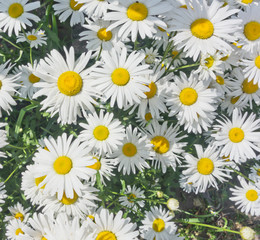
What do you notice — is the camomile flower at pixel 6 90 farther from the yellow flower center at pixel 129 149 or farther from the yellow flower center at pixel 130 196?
the yellow flower center at pixel 130 196

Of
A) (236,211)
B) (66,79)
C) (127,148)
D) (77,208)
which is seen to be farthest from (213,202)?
(66,79)

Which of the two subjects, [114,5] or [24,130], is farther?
[24,130]

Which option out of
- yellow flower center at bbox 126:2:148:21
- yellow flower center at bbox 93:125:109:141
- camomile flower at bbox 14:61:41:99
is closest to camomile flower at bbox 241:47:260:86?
yellow flower center at bbox 126:2:148:21

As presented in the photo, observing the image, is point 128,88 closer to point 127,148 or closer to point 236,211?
point 127,148

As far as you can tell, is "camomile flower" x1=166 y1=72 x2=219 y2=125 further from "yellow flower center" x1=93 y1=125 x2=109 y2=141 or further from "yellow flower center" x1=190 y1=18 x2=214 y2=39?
"yellow flower center" x1=93 y1=125 x2=109 y2=141

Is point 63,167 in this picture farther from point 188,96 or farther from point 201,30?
point 201,30

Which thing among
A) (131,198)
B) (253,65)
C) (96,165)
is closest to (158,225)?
(131,198)

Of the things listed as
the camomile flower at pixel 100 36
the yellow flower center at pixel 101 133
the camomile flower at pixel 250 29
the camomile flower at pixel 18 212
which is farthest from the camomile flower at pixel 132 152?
the camomile flower at pixel 250 29
